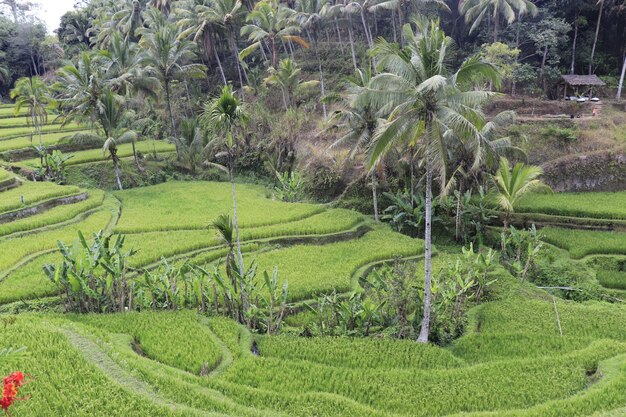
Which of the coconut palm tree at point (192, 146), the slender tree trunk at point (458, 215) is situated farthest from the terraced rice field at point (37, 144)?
the slender tree trunk at point (458, 215)

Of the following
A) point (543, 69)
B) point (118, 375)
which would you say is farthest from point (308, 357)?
point (543, 69)

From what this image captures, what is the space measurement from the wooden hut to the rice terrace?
21cm

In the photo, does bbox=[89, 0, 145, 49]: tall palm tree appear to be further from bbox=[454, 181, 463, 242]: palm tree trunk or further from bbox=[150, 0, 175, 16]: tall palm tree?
bbox=[454, 181, 463, 242]: palm tree trunk

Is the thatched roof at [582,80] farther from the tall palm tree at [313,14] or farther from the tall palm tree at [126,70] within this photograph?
the tall palm tree at [126,70]

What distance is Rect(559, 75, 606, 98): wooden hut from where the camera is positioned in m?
22.9

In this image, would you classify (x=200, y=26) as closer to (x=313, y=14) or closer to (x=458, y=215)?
(x=313, y=14)

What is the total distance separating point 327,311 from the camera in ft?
34.8

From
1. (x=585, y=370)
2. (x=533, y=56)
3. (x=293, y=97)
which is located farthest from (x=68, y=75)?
(x=533, y=56)

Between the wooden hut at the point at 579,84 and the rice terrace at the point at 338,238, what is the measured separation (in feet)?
0.67

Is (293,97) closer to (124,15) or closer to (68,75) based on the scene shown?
(68,75)

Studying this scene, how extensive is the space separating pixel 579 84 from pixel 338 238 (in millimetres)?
16637

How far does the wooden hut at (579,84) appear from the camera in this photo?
901 inches

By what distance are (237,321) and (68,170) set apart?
56.0 feet

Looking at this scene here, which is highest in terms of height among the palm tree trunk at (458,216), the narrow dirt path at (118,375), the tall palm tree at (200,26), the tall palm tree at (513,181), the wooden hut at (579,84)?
the tall palm tree at (200,26)
